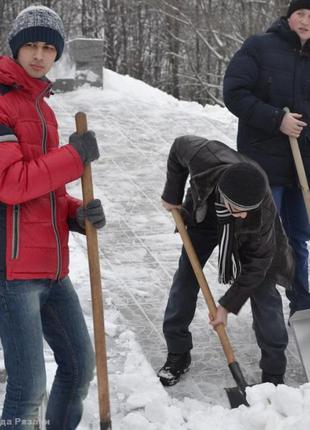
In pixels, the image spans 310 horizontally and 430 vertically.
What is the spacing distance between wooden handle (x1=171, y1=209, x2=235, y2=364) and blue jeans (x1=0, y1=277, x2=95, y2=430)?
861 mm

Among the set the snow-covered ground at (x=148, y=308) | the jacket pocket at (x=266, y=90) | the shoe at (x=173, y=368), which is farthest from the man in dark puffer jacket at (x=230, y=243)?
the jacket pocket at (x=266, y=90)

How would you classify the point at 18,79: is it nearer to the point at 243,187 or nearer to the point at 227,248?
the point at 243,187

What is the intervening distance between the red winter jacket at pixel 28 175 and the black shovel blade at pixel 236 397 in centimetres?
122

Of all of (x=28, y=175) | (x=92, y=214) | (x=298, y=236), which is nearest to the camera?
(x=28, y=175)

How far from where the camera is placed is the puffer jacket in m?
3.10

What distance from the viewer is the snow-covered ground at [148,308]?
9.11 feet

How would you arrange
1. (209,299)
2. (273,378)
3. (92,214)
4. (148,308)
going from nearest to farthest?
(92,214) → (209,299) → (273,378) → (148,308)

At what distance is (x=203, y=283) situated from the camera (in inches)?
131

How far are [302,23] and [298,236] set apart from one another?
1.25 m

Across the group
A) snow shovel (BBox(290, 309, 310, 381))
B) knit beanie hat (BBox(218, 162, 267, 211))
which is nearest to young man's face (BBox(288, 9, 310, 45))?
knit beanie hat (BBox(218, 162, 267, 211))

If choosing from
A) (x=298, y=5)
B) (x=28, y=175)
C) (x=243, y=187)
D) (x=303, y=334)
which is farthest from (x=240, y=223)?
(x=298, y=5)

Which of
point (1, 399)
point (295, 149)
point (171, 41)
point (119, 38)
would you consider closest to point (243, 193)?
point (295, 149)

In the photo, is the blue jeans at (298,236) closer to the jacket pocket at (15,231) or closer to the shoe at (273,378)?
the shoe at (273,378)

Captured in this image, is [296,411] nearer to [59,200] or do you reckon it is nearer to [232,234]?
[232,234]
